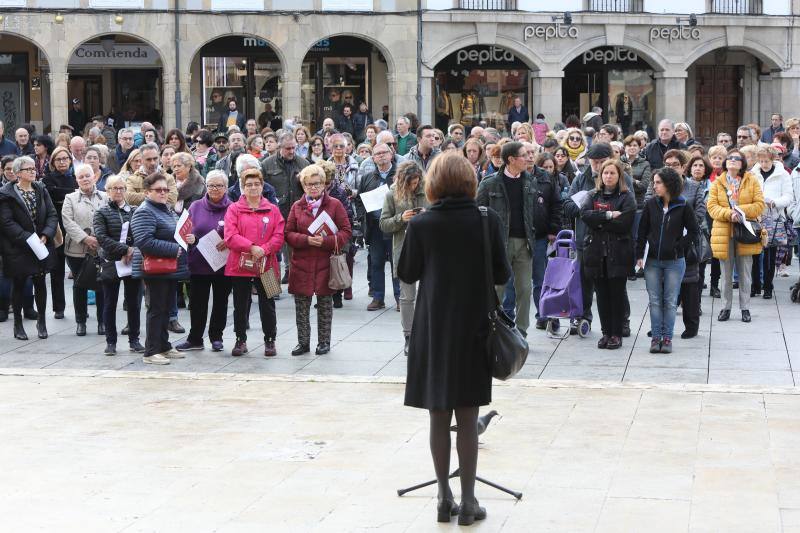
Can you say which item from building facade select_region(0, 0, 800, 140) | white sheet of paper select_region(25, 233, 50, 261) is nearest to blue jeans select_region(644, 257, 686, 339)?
white sheet of paper select_region(25, 233, 50, 261)

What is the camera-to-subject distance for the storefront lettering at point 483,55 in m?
37.1

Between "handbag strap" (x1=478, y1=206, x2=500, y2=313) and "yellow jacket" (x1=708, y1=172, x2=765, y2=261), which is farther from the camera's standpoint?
"yellow jacket" (x1=708, y1=172, x2=765, y2=261)

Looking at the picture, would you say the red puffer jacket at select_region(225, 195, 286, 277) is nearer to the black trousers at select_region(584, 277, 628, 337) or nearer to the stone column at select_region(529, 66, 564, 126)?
the black trousers at select_region(584, 277, 628, 337)

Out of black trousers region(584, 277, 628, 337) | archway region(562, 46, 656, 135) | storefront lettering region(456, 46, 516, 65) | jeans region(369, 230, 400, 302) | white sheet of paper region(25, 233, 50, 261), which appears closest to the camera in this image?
black trousers region(584, 277, 628, 337)

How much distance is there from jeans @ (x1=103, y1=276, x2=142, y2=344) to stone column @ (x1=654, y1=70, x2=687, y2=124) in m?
25.2

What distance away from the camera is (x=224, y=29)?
34156 mm

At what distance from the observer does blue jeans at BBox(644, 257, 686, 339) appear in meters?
12.8

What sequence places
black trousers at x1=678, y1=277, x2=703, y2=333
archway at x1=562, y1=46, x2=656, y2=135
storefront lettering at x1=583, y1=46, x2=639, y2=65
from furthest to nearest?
archway at x1=562, y1=46, x2=656, y2=135, storefront lettering at x1=583, y1=46, x2=639, y2=65, black trousers at x1=678, y1=277, x2=703, y2=333

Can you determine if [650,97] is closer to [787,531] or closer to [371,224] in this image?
[371,224]

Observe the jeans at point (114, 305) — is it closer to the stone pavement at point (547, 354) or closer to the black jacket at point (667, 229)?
the stone pavement at point (547, 354)

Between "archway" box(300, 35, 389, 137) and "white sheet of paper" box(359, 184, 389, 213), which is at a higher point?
"archway" box(300, 35, 389, 137)

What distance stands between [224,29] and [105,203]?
20.6 metres

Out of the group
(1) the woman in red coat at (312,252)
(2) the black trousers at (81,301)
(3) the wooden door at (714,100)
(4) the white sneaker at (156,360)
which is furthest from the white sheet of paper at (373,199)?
(3) the wooden door at (714,100)

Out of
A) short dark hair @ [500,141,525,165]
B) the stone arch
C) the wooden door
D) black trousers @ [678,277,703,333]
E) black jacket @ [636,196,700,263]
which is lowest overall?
black trousers @ [678,277,703,333]
